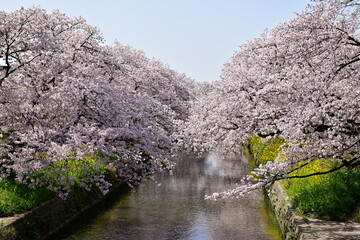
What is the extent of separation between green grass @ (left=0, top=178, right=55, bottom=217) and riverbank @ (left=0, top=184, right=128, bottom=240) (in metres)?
0.27

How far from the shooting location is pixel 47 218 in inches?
617

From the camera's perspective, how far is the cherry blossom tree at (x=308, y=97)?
10359 millimetres

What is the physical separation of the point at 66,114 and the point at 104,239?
5.25m

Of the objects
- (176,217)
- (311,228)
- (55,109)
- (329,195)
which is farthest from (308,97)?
(176,217)

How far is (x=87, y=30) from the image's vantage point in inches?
687

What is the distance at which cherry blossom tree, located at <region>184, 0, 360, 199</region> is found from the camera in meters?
10.4

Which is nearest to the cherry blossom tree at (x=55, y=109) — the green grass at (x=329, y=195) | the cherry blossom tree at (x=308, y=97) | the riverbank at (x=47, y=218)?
the riverbank at (x=47, y=218)

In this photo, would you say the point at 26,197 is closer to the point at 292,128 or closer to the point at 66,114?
the point at 66,114

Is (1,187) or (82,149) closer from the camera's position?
(82,149)

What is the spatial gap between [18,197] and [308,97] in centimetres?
1114

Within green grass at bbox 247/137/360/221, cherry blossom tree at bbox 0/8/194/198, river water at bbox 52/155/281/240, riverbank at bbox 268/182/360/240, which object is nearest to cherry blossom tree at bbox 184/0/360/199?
green grass at bbox 247/137/360/221

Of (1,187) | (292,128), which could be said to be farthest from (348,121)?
(1,187)

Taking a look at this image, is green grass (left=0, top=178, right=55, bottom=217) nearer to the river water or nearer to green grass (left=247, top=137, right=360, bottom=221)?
the river water

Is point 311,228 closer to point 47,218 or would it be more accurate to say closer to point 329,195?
point 329,195
